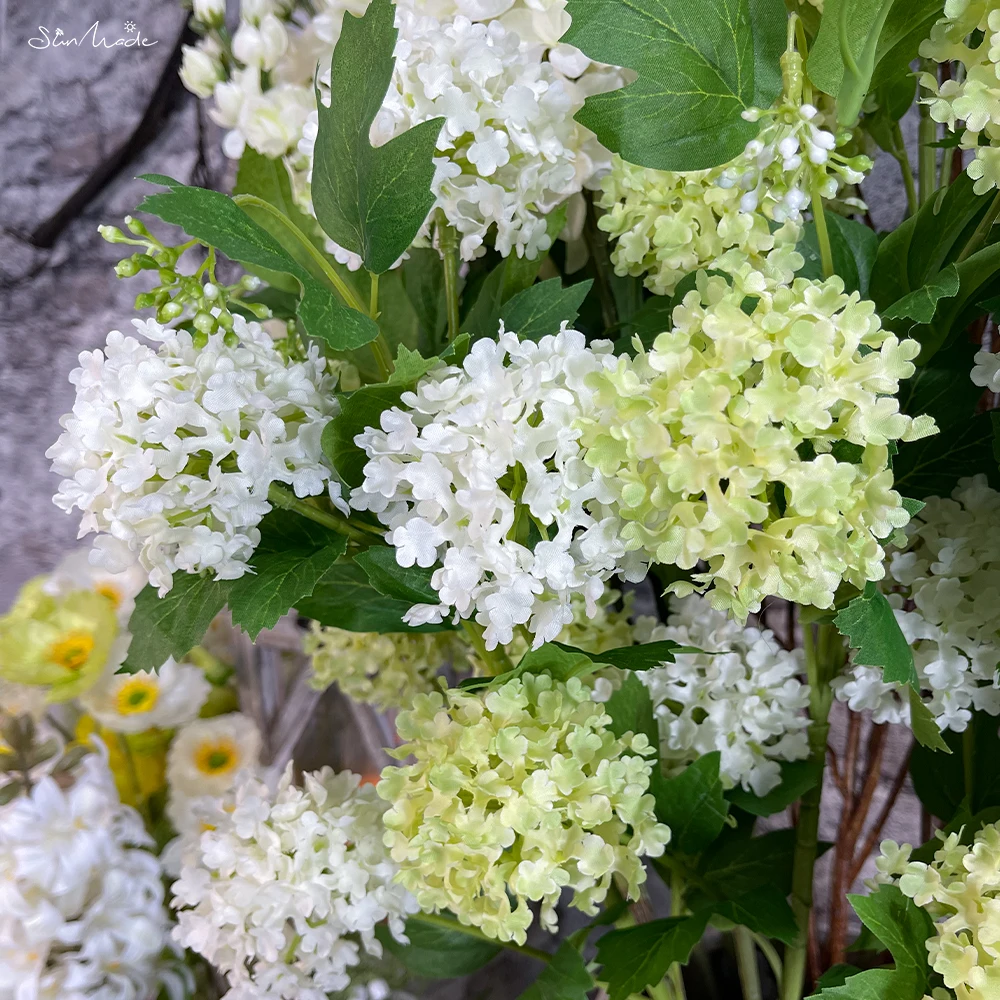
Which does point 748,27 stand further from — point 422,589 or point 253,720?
point 253,720

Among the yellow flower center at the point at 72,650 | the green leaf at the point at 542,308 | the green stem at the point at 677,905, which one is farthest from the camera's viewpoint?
the yellow flower center at the point at 72,650

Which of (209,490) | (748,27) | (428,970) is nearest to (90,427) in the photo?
(209,490)

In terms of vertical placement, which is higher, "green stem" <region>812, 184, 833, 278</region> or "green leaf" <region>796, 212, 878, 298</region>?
"green stem" <region>812, 184, 833, 278</region>

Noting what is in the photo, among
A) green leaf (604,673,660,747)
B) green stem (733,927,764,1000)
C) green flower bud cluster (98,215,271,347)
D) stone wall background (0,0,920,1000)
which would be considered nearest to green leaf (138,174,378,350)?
green flower bud cluster (98,215,271,347)

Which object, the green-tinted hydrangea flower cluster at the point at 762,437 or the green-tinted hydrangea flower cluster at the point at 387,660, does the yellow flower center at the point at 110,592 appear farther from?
the green-tinted hydrangea flower cluster at the point at 762,437

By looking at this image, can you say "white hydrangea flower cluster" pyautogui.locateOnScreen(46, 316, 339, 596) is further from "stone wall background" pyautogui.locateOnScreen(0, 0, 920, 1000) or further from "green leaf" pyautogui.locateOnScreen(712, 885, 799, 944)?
"stone wall background" pyautogui.locateOnScreen(0, 0, 920, 1000)

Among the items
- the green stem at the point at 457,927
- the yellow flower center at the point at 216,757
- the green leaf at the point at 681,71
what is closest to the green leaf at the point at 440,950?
the green stem at the point at 457,927
